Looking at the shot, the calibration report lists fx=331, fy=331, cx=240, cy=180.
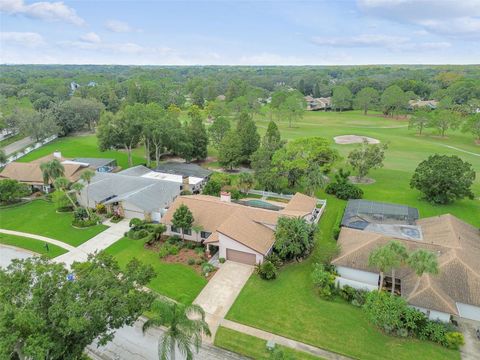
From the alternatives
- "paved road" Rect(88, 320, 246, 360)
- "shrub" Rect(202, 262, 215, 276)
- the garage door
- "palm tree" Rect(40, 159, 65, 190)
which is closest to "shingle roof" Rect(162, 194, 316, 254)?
the garage door

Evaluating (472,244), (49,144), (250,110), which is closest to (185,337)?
(472,244)

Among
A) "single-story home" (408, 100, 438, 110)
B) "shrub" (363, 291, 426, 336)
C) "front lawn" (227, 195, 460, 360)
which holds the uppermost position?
A: "single-story home" (408, 100, 438, 110)

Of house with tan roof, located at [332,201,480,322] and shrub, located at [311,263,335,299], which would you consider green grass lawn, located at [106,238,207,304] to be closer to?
shrub, located at [311,263,335,299]

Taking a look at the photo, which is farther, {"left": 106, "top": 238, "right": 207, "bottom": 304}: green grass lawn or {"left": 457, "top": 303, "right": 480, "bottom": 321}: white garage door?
{"left": 106, "top": 238, "right": 207, "bottom": 304}: green grass lawn

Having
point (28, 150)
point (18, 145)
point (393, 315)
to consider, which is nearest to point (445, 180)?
point (393, 315)

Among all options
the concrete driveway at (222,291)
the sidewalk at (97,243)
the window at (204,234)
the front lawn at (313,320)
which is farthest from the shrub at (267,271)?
the sidewalk at (97,243)

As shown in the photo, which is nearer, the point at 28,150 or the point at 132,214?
the point at 132,214

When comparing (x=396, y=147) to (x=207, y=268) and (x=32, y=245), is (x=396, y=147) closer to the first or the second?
(x=207, y=268)
